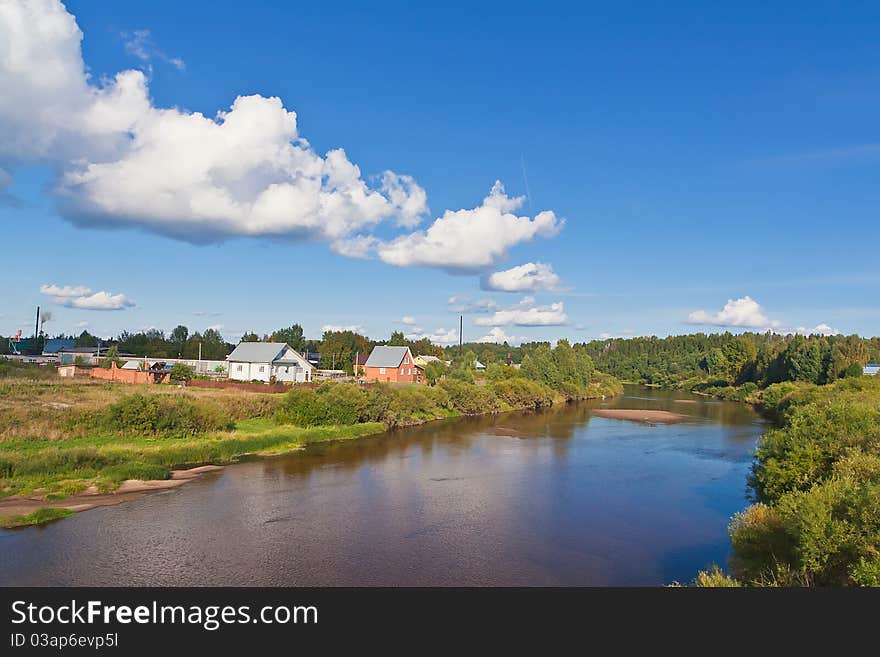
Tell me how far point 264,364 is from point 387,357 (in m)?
13.9

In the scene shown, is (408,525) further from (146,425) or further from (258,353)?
(258,353)

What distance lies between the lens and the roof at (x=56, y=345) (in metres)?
86.1

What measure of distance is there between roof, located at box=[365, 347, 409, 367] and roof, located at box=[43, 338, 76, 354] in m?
53.3

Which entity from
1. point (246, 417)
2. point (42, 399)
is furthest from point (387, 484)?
point (42, 399)

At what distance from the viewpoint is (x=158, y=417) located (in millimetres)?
27188

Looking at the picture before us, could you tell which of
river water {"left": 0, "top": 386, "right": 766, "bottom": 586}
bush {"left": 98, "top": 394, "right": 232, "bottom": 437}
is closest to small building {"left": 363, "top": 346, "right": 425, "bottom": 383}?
river water {"left": 0, "top": 386, "right": 766, "bottom": 586}

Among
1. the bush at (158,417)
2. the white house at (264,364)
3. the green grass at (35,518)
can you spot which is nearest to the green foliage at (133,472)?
the green grass at (35,518)

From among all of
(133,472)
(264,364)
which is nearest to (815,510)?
(133,472)

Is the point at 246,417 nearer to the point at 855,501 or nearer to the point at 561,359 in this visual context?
the point at 855,501

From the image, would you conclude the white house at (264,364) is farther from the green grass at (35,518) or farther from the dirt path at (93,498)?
the green grass at (35,518)

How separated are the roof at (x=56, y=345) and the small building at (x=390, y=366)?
53278 mm
